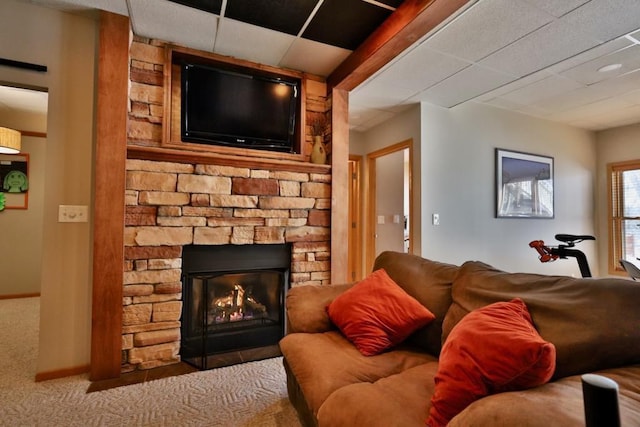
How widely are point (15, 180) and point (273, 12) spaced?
4499mm

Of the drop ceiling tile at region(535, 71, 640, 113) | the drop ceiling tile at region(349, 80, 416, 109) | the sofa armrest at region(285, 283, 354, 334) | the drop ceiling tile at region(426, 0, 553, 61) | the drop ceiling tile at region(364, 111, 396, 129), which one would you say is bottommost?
the sofa armrest at region(285, 283, 354, 334)

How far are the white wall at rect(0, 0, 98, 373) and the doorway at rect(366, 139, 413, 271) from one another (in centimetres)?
331

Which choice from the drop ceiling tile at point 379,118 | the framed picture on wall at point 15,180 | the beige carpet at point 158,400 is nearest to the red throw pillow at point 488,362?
the beige carpet at point 158,400

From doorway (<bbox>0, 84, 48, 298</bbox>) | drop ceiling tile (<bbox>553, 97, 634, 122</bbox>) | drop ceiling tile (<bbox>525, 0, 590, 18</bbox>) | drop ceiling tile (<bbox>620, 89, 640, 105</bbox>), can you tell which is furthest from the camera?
doorway (<bbox>0, 84, 48, 298</bbox>)

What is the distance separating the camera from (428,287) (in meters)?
1.66

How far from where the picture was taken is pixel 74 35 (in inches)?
85.6

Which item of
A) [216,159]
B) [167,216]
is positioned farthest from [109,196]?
[216,159]

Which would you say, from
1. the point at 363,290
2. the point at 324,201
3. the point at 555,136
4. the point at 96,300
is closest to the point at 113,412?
the point at 96,300

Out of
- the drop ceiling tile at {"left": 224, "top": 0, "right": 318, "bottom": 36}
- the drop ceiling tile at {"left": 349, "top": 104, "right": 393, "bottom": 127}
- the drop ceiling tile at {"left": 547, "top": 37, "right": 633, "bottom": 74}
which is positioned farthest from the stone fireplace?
the drop ceiling tile at {"left": 547, "top": 37, "right": 633, "bottom": 74}

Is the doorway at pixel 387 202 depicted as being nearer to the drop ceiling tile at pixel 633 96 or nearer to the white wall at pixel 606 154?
the drop ceiling tile at pixel 633 96

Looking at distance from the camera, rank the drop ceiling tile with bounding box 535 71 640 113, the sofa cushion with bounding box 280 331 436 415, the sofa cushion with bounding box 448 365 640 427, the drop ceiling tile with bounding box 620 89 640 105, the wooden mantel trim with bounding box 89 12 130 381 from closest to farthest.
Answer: the sofa cushion with bounding box 448 365 640 427, the sofa cushion with bounding box 280 331 436 415, the wooden mantel trim with bounding box 89 12 130 381, the drop ceiling tile with bounding box 535 71 640 113, the drop ceiling tile with bounding box 620 89 640 105

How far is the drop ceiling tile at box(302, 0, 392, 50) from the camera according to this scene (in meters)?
2.11

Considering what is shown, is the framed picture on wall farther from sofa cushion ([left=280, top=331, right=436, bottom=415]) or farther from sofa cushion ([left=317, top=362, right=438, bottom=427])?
sofa cushion ([left=317, top=362, right=438, bottom=427])

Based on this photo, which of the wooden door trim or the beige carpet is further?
the wooden door trim
